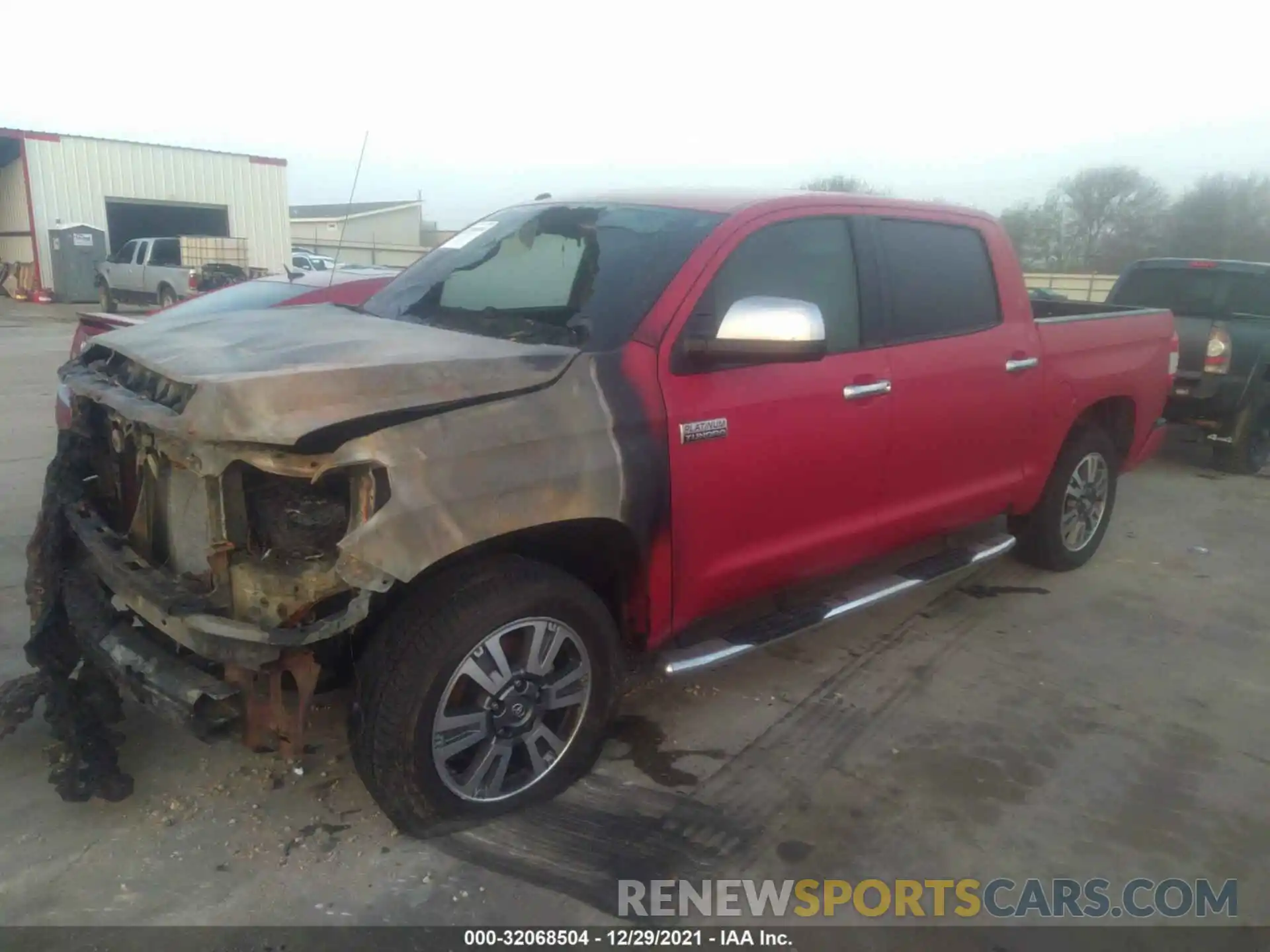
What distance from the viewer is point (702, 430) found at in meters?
3.09

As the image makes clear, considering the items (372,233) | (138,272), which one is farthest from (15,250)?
(372,233)

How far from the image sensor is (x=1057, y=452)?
4953 mm

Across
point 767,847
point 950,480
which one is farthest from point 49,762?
point 950,480

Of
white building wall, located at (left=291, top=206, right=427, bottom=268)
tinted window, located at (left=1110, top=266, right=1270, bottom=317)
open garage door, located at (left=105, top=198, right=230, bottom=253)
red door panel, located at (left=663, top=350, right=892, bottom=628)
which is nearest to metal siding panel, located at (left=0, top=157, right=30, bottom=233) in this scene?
open garage door, located at (left=105, top=198, right=230, bottom=253)

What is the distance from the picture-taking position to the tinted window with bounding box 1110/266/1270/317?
815cm

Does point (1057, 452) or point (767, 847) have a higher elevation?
point (1057, 452)

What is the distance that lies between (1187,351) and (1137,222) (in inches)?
1252

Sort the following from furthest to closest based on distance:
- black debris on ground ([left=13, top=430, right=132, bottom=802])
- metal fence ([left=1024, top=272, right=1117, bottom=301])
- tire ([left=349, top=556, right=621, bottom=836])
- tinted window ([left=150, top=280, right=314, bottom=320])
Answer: metal fence ([left=1024, top=272, right=1117, bottom=301]), tinted window ([left=150, top=280, right=314, bottom=320]), black debris on ground ([left=13, top=430, right=132, bottom=802]), tire ([left=349, top=556, right=621, bottom=836])

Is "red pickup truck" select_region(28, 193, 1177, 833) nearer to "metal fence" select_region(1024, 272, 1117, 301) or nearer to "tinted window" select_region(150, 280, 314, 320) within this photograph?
"tinted window" select_region(150, 280, 314, 320)

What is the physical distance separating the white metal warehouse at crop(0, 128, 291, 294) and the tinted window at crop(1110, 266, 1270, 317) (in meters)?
22.2

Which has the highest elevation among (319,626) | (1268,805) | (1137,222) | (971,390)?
(1137,222)

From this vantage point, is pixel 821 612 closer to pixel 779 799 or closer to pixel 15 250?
pixel 779 799

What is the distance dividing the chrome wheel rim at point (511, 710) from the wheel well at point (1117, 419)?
11.5 feet

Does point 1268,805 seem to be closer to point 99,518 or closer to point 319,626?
point 319,626
